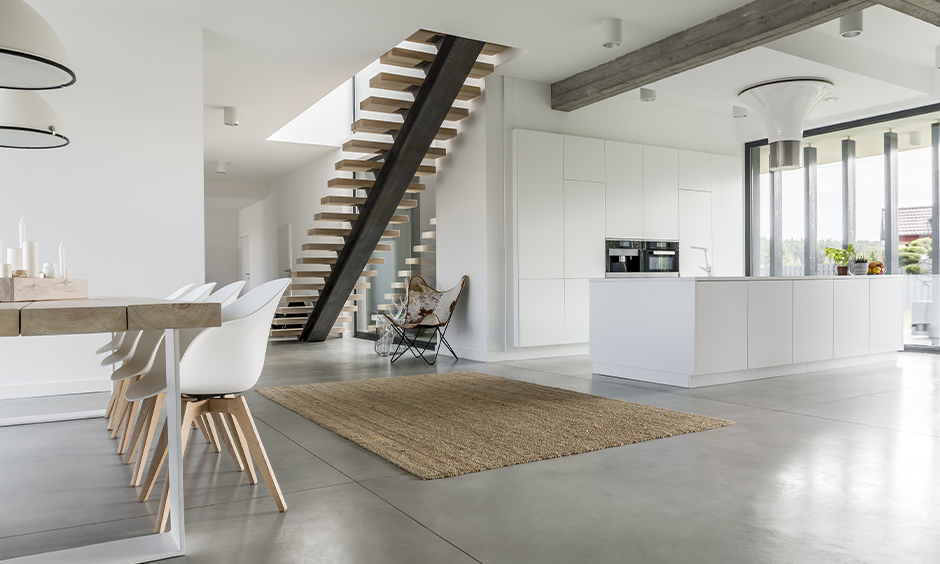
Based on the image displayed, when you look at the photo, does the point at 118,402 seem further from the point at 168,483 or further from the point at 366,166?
the point at 366,166

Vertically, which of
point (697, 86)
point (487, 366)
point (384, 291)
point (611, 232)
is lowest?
point (487, 366)

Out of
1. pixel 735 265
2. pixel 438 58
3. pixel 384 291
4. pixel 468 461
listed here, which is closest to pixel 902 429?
pixel 468 461

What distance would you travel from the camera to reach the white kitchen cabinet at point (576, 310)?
719cm

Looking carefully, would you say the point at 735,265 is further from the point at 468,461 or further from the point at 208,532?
the point at 208,532

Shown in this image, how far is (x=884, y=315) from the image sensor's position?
664 centimetres

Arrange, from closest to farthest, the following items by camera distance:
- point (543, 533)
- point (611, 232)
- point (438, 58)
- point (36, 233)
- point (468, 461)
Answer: point (543, 533), point (468, 461), point (36, 233), point (438, 58), point (611, 232)

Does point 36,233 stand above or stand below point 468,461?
above

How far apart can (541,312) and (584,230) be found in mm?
1081

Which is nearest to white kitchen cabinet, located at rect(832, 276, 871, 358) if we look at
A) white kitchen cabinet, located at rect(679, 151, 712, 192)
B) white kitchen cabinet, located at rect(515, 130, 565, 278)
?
white kitchen cabinet, located at rect(679, 151, 712, 192)

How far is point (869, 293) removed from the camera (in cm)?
646

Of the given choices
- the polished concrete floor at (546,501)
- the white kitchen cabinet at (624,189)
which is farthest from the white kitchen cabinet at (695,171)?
the polished concrete floor at (546,501)

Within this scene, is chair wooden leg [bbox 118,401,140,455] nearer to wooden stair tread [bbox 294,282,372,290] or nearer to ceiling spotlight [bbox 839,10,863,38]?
ceiling spotlight [bbox 839,10,863,38]

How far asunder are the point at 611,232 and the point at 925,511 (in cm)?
537

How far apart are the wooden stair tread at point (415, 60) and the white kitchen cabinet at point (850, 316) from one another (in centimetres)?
385
